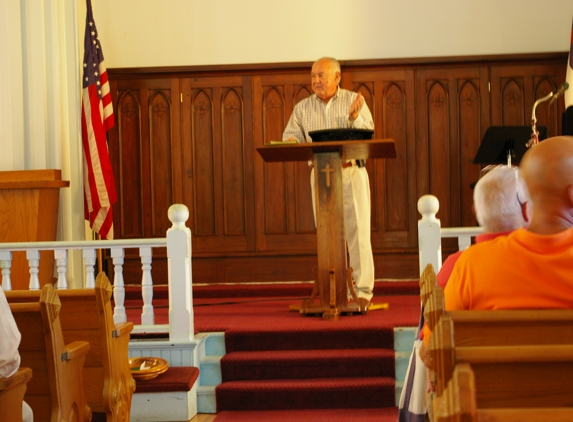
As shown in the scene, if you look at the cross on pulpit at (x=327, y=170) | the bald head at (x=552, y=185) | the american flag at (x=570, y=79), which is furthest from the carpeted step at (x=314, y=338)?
the american flag at (x=570, y=79)

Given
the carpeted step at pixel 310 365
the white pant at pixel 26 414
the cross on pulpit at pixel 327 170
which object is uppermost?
the cross on pulpit at pixel 327 170

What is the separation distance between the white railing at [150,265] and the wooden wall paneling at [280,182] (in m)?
2.93

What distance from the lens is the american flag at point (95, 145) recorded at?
730 cm

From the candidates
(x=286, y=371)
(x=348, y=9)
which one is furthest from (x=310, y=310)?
(x=348, y=9)

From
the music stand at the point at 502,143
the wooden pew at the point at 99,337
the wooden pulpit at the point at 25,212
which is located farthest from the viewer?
the wooden pulpit at the point at 25,212

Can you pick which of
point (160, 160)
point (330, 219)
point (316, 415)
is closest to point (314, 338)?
point (316, 415)

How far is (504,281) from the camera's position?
2121 millimetres

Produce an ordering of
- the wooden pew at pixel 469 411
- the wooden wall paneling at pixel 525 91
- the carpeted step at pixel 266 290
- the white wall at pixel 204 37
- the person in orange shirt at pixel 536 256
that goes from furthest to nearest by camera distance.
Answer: the wooden wall paneling at pixel 525 91 → the white wall at pixel 204 37 → the carpeted step at pixel 266 290 → the person in orange shirt at pixel 536 256 → the wooden pew at pixel 469 411

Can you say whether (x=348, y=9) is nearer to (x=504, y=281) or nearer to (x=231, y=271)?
(x=231, y=271)

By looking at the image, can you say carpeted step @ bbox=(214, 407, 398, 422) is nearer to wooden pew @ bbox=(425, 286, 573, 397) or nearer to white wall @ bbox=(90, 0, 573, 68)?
wooden pew @ bbox=(425, 286, 573, 397)

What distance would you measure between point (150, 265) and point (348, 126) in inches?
70.4

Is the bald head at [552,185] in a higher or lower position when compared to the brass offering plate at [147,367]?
higher

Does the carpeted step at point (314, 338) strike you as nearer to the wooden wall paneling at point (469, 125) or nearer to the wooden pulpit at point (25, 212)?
the wooden pulpit at point (25, 212)

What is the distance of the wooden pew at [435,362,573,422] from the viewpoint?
1187 millimetres
